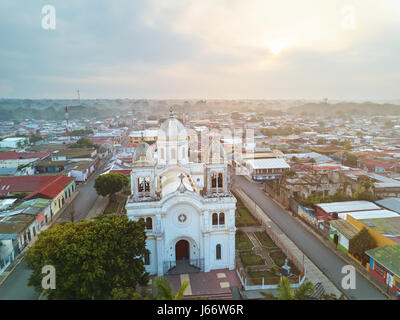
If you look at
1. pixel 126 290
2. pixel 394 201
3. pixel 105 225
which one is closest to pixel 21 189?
pixel 105 225

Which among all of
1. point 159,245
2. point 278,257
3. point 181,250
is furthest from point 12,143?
point 278,257

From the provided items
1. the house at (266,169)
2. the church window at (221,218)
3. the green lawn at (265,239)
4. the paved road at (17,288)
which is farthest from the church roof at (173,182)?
the house at (266,169)

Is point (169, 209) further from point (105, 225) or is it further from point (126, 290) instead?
point (126, 290)

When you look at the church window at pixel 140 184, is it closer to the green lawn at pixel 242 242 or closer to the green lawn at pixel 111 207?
the green lawn at pixel 242 242

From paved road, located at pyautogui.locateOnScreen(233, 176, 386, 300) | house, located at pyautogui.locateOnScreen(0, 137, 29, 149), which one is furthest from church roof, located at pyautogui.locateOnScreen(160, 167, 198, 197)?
house, located at pyautogui.locateOnScreen(0, 137, 29, 149)

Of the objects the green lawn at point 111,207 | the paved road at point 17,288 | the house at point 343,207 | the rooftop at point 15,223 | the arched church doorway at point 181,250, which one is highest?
the house at point 343,207

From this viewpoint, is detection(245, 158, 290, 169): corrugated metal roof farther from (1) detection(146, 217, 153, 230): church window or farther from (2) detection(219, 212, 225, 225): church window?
(1) detection(146, 217, 153, 230): church window
